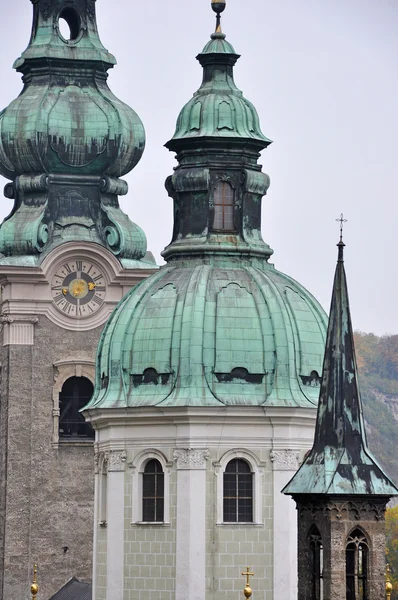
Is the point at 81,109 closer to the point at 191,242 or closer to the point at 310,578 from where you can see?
the point at 191,242

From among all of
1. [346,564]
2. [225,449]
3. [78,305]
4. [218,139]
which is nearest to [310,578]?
[346,564]

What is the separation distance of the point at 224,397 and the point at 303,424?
2.14 m

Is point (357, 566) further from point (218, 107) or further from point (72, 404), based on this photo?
point (72, 404)

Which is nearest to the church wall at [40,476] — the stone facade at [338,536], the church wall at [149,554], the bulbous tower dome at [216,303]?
the bulbous tower dome at [216,303]

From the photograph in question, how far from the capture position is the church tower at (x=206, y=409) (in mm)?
79312

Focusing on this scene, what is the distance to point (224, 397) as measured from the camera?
261ft

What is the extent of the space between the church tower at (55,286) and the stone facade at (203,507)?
15.1 m

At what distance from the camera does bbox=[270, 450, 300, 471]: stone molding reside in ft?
261

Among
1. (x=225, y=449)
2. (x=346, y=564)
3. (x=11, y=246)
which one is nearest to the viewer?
(x=346, y=564)

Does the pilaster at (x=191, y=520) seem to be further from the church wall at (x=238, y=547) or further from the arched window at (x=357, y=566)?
the arched window at (x=357, y=566)

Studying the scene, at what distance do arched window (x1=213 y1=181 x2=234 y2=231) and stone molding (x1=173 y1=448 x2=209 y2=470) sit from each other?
6.65 metres

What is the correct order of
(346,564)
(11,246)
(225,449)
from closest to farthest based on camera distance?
1. (346,564)
2. (225,449)
3. (11,246)

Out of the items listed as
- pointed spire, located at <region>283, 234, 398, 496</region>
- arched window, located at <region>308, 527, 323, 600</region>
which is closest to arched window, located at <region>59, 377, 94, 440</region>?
pointed spire, located at <region>283, 234, 398, 496</region>

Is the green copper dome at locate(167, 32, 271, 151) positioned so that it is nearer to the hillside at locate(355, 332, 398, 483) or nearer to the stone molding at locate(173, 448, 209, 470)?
the stone molding at locate(173, 448, 209, 470)
